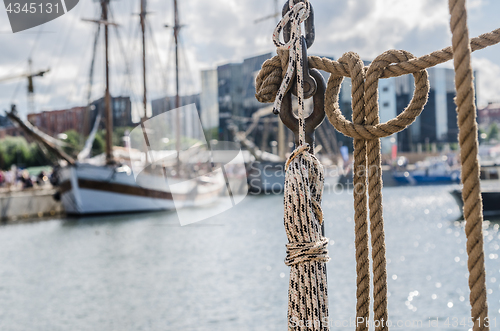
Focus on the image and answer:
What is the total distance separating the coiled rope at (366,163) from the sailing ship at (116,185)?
26378mm

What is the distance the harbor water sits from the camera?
10.0m

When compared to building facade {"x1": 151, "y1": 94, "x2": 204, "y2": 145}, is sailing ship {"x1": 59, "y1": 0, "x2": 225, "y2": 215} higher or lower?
lower

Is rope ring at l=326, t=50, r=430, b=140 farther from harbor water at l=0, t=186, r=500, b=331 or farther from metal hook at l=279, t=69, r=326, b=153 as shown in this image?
harbor water at l=0, t=186, r=500, b=331

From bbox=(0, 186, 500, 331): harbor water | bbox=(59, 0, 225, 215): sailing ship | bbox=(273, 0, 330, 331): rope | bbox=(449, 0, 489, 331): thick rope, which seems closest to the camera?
bbox=(449, 0, 489, 331): thick rope

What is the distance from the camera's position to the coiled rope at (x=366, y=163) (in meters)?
1.13

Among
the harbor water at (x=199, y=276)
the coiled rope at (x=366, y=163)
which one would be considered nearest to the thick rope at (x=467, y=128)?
the coiled rope at (x=366, y=163)

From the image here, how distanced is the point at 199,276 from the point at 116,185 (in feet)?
55.1

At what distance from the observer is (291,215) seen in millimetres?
1329

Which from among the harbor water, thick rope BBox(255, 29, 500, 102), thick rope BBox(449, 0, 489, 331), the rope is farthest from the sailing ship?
thick rope BBox(449, 0, 489, 331)

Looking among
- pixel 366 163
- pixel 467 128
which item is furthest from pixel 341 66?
pixel 467 128

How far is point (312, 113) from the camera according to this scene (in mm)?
1397

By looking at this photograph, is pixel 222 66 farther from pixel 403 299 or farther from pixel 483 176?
pixel 403 299

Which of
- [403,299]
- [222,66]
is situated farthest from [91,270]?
[222,66]

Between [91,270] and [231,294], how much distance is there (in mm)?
5685
